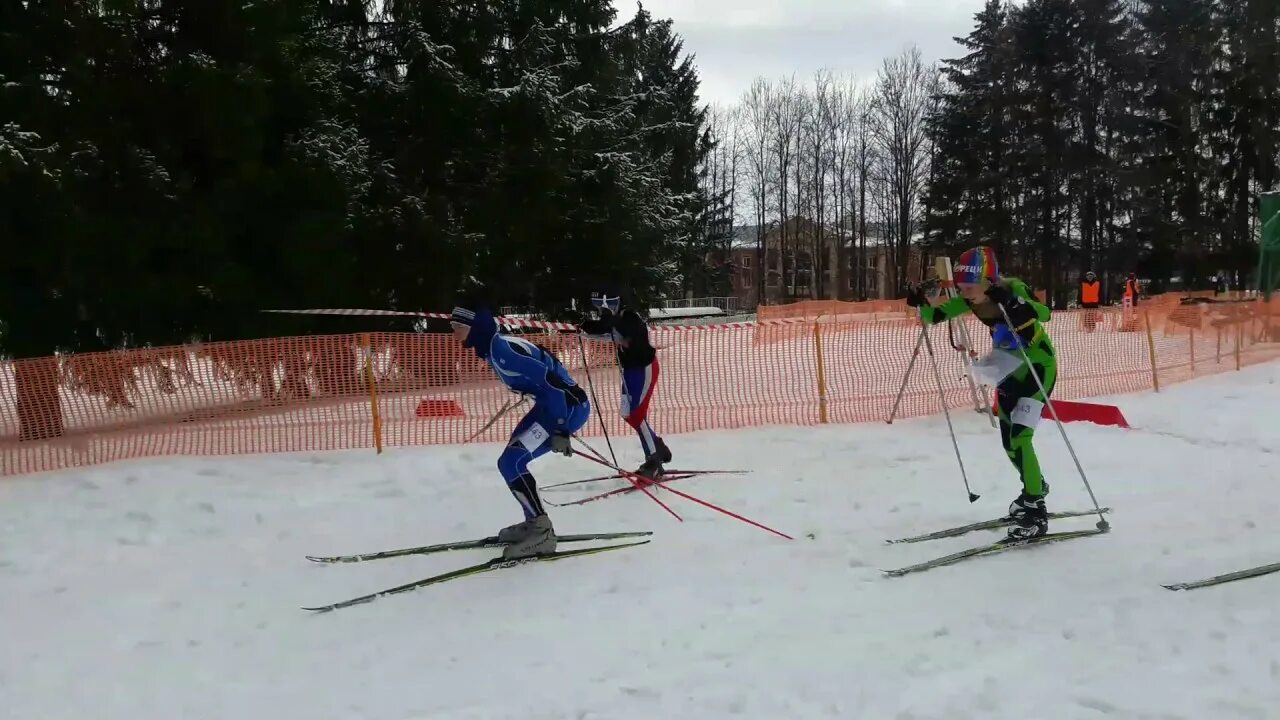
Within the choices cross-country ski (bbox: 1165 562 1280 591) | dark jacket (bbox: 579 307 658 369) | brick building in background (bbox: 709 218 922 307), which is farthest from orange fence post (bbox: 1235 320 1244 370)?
brick building in background (bbox: 709 218 922 307)

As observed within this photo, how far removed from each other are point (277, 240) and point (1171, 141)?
3987 cm

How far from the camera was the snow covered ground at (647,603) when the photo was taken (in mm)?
4035

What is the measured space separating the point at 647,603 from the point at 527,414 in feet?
5.07

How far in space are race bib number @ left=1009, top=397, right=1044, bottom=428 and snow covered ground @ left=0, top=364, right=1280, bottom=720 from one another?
2.88ft

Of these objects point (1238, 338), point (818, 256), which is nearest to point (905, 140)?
point (818, 256)

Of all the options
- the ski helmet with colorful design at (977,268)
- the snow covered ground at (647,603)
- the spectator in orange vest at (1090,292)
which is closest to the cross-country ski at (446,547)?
the snow covered ground at (647,603)

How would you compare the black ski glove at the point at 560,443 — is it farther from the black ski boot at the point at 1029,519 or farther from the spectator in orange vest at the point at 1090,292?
the spectator in orange vest at the point at 1090,292

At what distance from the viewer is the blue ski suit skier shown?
19.3 feet

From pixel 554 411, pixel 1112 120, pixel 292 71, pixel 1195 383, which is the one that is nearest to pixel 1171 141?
pixel 1112 120

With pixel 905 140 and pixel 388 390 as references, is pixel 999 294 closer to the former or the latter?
pixel 388 390

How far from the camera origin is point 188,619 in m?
5.33

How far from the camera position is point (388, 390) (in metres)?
10.5

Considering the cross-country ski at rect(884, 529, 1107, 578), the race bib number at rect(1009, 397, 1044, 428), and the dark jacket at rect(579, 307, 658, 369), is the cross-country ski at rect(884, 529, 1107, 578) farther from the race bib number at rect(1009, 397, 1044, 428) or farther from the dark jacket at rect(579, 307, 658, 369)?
the dark jacket at rect(579, 307, 658, 369)

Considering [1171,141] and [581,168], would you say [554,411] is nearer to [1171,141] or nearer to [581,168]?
[581,168]
